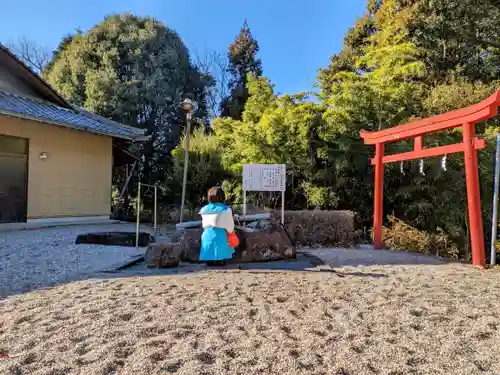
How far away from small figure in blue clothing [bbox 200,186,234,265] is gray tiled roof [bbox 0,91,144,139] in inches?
227

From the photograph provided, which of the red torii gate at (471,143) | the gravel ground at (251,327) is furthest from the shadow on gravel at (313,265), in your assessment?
the red torii gate at (471,143)

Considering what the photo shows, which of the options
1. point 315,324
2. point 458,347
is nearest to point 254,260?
point 315,324

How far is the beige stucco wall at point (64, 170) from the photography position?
31.7 feet

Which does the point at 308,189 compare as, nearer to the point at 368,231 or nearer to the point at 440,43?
the point at 368,231

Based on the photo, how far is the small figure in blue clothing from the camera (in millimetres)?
5121

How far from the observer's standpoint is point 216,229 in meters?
5.22

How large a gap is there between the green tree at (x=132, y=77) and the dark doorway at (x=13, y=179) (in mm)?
6639

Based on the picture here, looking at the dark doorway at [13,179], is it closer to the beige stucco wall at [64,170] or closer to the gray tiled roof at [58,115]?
→ the beige stucco wall at [64,170]

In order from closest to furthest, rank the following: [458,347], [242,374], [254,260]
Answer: [242,374] → [458,347] → [254,260]

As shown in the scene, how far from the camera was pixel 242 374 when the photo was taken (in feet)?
6.66

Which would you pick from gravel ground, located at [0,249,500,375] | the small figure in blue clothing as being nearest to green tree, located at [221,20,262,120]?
the small figure in blue clothing

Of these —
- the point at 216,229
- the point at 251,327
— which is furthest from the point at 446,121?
the point at 251,327

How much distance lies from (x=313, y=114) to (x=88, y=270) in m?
6.59

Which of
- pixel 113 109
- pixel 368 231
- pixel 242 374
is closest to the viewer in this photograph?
pixel 242 374
